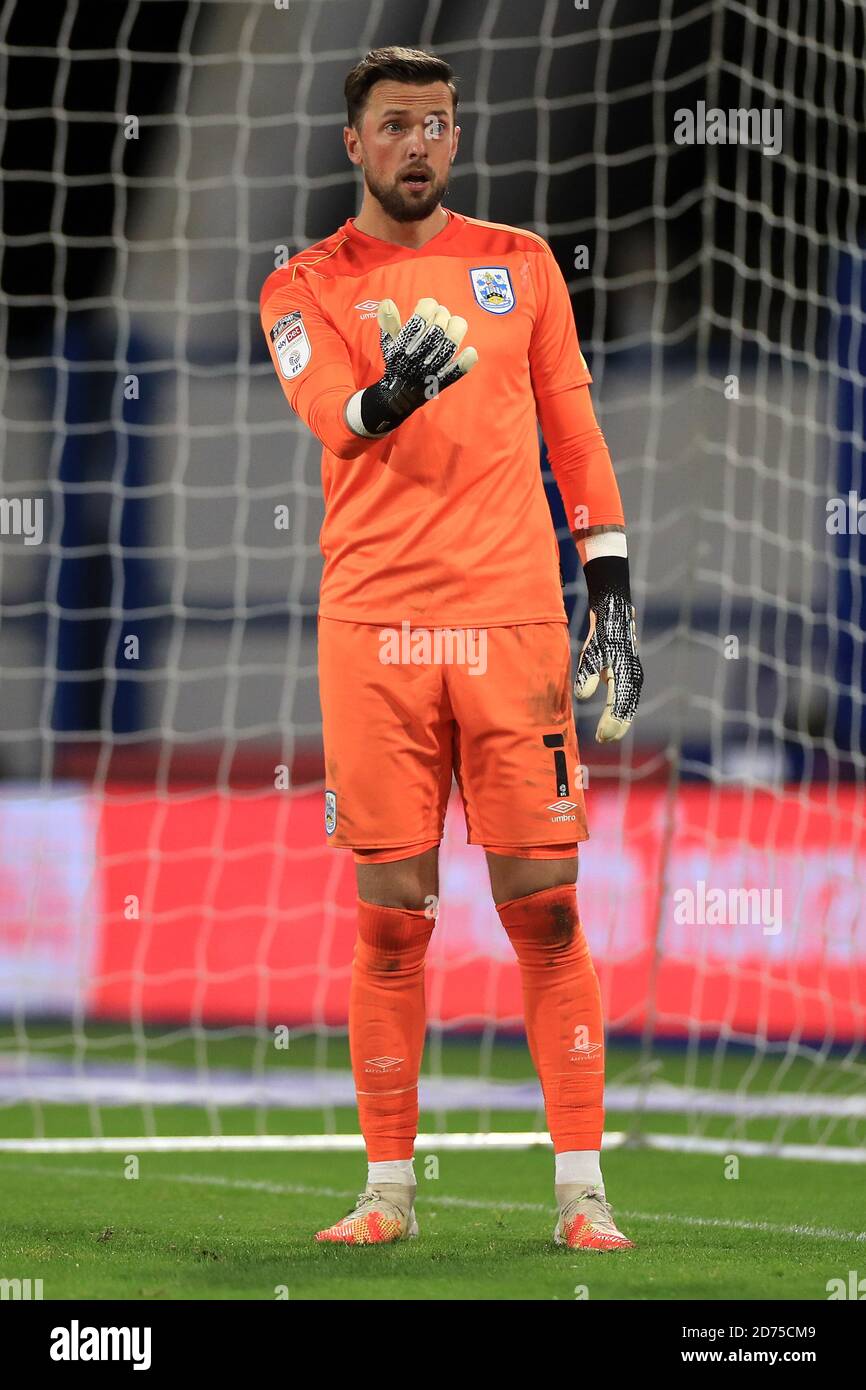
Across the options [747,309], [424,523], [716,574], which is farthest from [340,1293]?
[747,309]

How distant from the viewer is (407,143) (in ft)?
11.0

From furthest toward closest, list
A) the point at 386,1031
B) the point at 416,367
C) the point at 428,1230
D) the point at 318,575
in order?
1. the point at 318,575
2. the point at 428,1230
3. the point at 386,1031
4. the point at 416,367

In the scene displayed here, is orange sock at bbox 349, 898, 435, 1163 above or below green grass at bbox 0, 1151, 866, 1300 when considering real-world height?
above

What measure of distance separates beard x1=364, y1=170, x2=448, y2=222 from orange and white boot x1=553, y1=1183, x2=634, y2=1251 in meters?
1.73

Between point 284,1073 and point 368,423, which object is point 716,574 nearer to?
point 284,1073

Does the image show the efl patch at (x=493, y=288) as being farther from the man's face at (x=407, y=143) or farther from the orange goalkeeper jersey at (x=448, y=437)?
the man's face at (x=407, y=143)

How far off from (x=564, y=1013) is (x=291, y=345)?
4.16 ft

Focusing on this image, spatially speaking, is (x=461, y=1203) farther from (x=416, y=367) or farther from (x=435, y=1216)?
(x=416, y=367)

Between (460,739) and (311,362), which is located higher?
(311,362)

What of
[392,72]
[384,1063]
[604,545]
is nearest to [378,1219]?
[384,1063]

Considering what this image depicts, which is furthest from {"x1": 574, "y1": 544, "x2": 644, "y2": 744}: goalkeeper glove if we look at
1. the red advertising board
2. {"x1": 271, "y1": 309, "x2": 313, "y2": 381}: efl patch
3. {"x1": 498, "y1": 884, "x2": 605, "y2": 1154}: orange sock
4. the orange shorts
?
the red advertising board

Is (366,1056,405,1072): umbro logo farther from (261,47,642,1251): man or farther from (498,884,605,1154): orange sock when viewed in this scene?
(498,884,605,1154): orange sock

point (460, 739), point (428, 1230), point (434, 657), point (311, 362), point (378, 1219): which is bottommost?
point (428, 1230)

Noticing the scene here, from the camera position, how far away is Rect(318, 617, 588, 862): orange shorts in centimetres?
332
